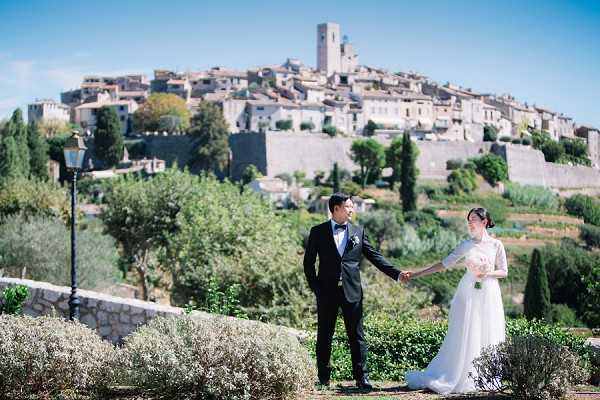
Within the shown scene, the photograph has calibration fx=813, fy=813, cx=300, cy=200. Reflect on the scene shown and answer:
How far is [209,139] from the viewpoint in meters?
58.8

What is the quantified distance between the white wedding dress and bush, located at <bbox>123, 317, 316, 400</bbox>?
3.36ft

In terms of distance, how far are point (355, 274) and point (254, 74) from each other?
90123 mm

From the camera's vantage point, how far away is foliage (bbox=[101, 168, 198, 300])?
20469mm

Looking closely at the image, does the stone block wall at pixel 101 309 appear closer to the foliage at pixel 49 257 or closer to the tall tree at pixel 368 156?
the foliage at pixel 49 257

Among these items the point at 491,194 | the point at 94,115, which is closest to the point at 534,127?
the point at 491,194

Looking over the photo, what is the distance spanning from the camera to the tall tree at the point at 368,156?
201 ft

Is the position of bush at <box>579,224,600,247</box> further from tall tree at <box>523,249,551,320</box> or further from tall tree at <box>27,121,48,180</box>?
tall tree at <box>27,121,48,180</box>

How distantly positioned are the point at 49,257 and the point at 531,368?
1258 centimetres

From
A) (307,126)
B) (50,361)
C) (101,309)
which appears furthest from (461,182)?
(50,361)

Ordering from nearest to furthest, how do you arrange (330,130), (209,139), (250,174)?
1. (209,139)
2. (250,174)
3. (330,130)

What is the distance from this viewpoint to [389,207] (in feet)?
172

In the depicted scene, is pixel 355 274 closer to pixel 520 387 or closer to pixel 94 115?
pixel 520 387

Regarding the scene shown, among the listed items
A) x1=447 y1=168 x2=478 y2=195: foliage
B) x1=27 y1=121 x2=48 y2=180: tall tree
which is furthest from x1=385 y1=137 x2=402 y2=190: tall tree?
x1=27 y1=121 x2=48 y2=180: tall tree

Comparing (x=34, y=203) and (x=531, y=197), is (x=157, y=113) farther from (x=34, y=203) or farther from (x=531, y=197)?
(x=34, y=203)
